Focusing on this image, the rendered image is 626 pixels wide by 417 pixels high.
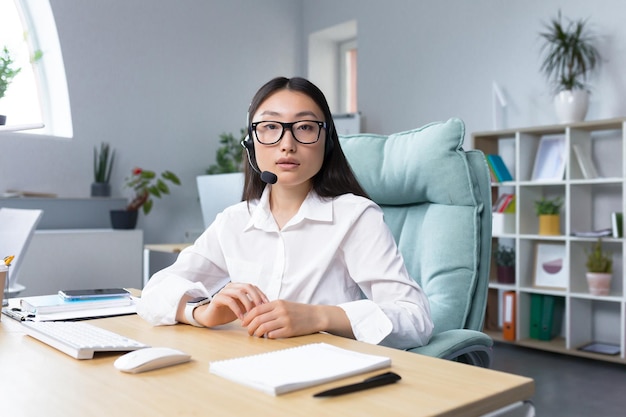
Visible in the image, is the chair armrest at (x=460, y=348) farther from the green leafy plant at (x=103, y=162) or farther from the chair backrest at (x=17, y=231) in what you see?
the green leafy plant at (x=103, y=162)

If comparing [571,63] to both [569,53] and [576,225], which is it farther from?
[576,225]

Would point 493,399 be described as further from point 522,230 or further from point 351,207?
point 522,230

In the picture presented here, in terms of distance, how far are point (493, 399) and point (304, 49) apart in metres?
5.23

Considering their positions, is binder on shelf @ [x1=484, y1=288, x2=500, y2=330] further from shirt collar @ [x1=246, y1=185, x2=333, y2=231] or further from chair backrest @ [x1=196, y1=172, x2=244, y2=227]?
shirt collar @ [x1=246, y1=185, x2=333, y2=231]

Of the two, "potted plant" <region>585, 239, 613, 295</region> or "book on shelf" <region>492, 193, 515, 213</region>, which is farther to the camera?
"book on shelf" <region>492, 193, 515, 213</region>

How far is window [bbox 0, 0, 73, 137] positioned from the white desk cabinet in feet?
2.95

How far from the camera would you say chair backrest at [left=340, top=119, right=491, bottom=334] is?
1.47m

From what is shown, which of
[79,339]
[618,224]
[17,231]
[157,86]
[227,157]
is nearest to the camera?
[79,339]

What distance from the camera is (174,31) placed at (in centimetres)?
482

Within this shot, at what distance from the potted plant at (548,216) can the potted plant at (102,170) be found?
2.98 meters

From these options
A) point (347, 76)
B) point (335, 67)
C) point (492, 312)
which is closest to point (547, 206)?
point (492, 312)

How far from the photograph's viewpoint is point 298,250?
54.4 inches

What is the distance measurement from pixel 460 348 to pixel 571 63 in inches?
114

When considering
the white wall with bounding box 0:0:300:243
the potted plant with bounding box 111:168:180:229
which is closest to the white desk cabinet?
the potted plant with bounding box 111:168:180:229
